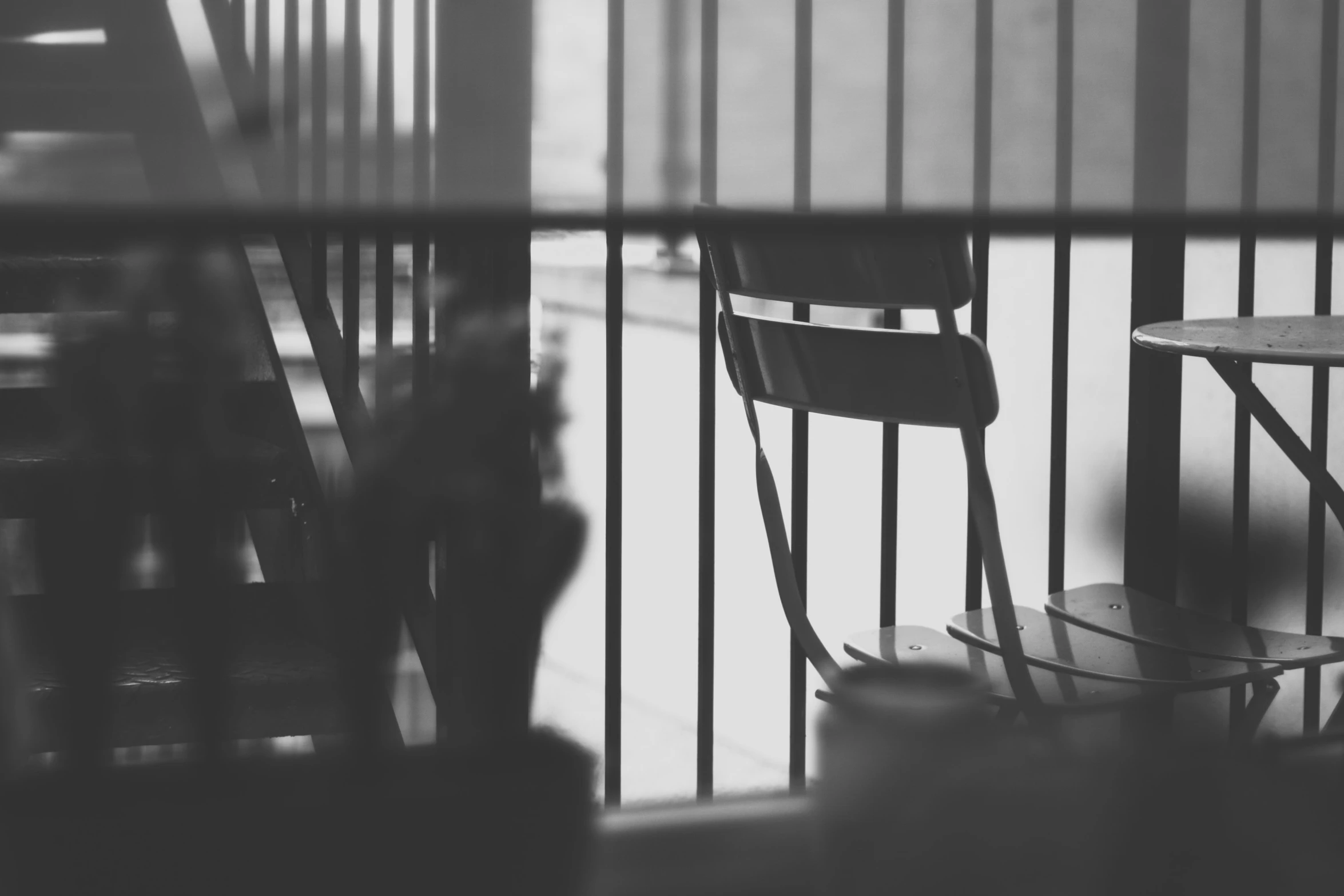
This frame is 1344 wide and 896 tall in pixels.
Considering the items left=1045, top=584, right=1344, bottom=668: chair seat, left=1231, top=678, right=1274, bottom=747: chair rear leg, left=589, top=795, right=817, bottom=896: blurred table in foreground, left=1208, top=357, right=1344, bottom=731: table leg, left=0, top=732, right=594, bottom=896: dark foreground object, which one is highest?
left=1208, top=357, right=1344, bottom=731: table leg

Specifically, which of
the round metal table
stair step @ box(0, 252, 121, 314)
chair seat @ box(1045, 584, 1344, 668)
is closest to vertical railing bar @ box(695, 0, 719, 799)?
chair seat @ box(1045, 584, 1344, 668)

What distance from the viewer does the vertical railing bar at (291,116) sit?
90 centimetres

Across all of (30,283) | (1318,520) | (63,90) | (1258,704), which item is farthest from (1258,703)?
(30,283)

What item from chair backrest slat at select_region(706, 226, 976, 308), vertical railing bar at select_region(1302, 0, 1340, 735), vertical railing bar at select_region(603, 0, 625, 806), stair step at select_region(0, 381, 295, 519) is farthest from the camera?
vertical railing bar at select_region(603, 0, 625, 806)

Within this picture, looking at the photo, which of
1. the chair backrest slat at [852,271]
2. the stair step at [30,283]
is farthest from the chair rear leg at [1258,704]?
the stair step at [30,283]

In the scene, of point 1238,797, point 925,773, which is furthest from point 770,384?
point 925,773

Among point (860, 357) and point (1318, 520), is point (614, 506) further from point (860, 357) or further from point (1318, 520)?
point (1318, 520)

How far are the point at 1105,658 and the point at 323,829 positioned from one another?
1.03 metres

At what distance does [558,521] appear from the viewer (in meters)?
0.97

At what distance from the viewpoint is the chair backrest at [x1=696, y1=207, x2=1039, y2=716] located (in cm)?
136

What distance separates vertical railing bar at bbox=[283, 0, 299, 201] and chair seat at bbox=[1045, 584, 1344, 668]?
1114 millimetres

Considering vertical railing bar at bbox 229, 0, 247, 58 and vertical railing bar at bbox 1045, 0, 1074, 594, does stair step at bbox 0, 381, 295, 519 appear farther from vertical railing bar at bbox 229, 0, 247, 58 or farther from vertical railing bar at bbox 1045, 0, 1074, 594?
vertical railing bar at bbox 1045, 0, 1074, 594

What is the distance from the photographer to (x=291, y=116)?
35.8 inches

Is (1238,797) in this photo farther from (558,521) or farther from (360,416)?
(360,416)
